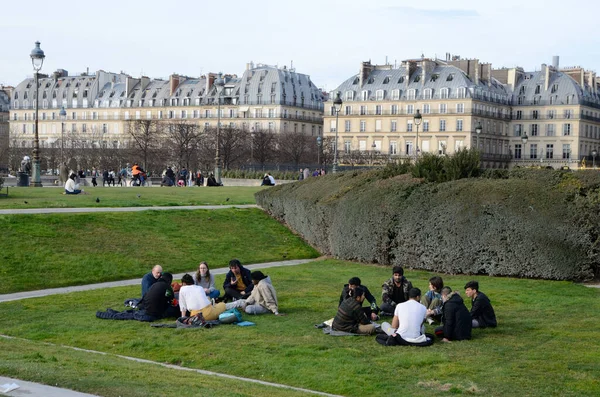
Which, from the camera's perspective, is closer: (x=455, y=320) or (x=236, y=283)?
(x=455, y=320)

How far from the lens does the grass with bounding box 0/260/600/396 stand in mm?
12969

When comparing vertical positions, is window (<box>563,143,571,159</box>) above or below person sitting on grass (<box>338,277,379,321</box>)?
above

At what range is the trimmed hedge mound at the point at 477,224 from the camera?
80.2 ft

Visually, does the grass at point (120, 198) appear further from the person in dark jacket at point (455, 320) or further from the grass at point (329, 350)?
the person in dark jacket at point (455, 320)

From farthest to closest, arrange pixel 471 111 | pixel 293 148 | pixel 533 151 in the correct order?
pixel 533 151
pixel 471 111
pixel 293 148

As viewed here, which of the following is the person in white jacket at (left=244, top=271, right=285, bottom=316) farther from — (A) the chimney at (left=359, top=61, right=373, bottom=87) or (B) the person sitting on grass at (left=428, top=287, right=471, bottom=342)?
(A) the chimney at (left=359, top=61, right=373, bottom=87)

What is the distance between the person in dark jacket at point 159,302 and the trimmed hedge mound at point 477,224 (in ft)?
34.8

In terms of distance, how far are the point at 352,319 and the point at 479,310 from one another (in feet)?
8.11

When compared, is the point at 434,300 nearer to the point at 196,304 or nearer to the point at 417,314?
the point at 417,314

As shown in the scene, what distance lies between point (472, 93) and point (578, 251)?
283 ft

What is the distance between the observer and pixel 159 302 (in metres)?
17.9

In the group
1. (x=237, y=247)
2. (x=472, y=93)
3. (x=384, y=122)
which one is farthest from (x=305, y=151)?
(x=237, y=247)

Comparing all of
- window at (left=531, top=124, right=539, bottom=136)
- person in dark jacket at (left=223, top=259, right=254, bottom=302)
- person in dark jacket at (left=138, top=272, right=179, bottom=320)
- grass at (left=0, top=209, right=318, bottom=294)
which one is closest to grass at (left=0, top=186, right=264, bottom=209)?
grass at (left=0, top=209, right=318, bottom=294)

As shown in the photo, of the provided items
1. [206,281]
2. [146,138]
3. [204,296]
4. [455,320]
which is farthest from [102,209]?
[146,138]
